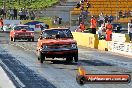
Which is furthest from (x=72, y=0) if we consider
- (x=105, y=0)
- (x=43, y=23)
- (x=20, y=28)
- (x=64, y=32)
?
(x=64, y=32)

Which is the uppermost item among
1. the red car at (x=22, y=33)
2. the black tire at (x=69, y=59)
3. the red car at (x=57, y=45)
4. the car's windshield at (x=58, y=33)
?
the car's windshield at (x=58, y=33)

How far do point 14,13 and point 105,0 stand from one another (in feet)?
48.8

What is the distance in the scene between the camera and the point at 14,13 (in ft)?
207

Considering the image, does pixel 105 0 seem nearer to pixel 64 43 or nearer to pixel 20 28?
pixel 20 28

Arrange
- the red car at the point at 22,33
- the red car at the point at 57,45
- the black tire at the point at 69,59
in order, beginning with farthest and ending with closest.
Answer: the red car at the point at 22,33 < the black tire at the point at 69,59 < the red car at the point at 57,45

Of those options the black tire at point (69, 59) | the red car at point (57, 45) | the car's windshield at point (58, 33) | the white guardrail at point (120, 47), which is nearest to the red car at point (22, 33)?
the white guardrail at point (120, 47)

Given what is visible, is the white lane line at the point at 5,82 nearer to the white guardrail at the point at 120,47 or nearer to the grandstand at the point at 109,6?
the white guardrail at the point at 120,47

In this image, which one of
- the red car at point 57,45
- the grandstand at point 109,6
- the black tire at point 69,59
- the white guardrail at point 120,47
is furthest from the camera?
the grandstand at point 109,6

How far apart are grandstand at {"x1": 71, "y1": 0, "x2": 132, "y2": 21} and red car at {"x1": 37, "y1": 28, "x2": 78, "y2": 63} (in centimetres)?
4609

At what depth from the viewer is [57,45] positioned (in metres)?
20.0

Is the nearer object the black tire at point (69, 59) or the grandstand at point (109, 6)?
the black tire at point (69, 59)

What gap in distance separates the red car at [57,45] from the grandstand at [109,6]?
46094mm

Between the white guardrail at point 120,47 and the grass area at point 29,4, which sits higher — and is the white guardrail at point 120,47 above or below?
A: below

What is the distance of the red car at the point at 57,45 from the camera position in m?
19.8
